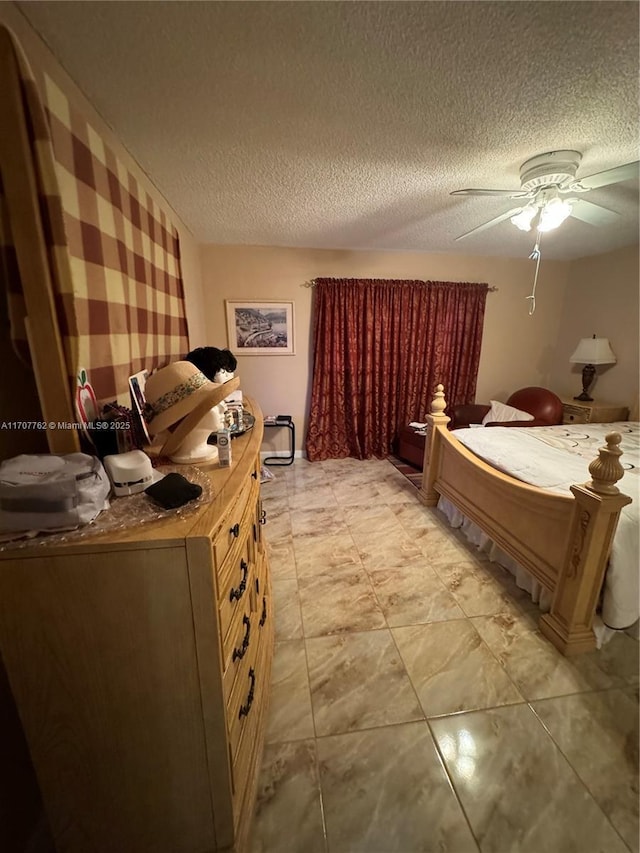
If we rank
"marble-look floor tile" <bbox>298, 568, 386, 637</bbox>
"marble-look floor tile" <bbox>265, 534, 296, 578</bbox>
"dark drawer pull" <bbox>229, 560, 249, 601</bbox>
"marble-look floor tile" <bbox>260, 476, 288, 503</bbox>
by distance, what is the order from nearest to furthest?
1. "dark drawer pull" <bbox>229, 560, 249, 601</bbox>
2. "marble-look floor tile" <bbox>298, 568, 386, 637</bbox>
3. "marble-look floor tile" <bbox>265, 534, 296, 578</bbox>
4. "marble-look floor tile" <bbox>260, 476, 288, 503</bbox>

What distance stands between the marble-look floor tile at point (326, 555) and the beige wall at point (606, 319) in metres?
3.11

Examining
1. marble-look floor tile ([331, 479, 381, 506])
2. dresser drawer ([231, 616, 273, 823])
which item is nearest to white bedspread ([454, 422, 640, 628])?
marble-look floor tile ([331, 479, 381, 506])

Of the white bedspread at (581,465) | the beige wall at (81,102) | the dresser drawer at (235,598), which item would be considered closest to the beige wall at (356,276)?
the beige wall at (81,102)

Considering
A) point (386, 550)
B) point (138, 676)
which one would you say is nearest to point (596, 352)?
point (386, 550)

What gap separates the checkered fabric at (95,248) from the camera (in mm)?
734

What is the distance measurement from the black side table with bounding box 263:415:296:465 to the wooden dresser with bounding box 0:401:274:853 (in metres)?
2.55

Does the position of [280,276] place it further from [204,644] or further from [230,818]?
[230,818]

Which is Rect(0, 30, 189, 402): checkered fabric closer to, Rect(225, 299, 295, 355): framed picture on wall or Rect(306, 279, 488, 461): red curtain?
Rect(225, 299, 295, 355): framed picture on wall

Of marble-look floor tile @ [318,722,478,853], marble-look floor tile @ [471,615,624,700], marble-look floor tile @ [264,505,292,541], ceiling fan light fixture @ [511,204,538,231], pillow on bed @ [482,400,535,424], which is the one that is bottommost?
marble-look floor tile @ [318,722,478,853]

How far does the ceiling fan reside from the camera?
4.90ft

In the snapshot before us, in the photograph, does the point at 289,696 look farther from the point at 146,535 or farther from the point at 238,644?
the point at 146,535

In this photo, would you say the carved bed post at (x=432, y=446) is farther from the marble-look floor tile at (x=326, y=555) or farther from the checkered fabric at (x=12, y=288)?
the checkered fabric at (x=12, y=288)

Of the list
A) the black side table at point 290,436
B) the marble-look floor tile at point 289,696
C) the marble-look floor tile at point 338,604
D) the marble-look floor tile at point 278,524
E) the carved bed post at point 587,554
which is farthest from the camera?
the black side table at point 290,436

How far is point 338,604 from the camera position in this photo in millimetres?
1755
